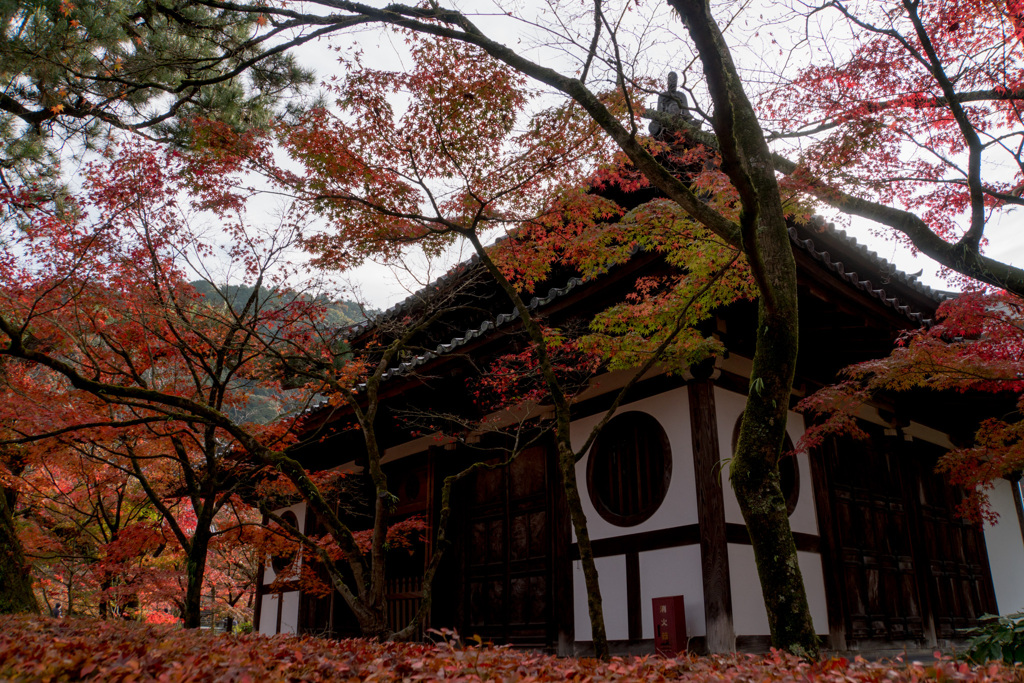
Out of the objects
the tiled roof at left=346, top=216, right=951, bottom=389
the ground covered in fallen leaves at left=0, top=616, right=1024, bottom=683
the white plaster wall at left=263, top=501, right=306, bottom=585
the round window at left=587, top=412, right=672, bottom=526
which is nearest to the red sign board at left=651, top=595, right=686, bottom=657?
the round window at left=587, top=412, right=672, bottom=526

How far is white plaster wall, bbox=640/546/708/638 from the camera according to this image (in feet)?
22.5

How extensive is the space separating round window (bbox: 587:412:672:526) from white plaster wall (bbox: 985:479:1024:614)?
25.1ft

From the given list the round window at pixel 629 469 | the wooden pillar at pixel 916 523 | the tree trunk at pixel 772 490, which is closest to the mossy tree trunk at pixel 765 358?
the tree trunk at pixel 772 490

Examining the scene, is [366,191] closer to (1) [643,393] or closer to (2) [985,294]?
(1) [643,393]

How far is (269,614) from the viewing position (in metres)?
14.2

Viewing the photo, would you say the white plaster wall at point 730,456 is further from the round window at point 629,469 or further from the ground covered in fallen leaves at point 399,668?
the ground covered in fallen leaves at point 399,668

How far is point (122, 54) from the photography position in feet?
30.6

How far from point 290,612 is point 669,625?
361 inches

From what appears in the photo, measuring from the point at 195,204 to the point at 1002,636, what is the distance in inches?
381

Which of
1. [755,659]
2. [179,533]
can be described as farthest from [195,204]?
[755,659]

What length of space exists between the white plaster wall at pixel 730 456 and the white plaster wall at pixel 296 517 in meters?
8.55

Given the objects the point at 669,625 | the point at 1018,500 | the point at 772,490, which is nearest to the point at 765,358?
the point at 772,490

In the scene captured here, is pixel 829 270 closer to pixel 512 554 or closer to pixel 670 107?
pixel 670 107

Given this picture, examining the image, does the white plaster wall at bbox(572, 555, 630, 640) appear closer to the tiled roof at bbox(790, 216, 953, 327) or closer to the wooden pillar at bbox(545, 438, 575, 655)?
the wooden pillar at bbox(545, 438, 575, 655)
